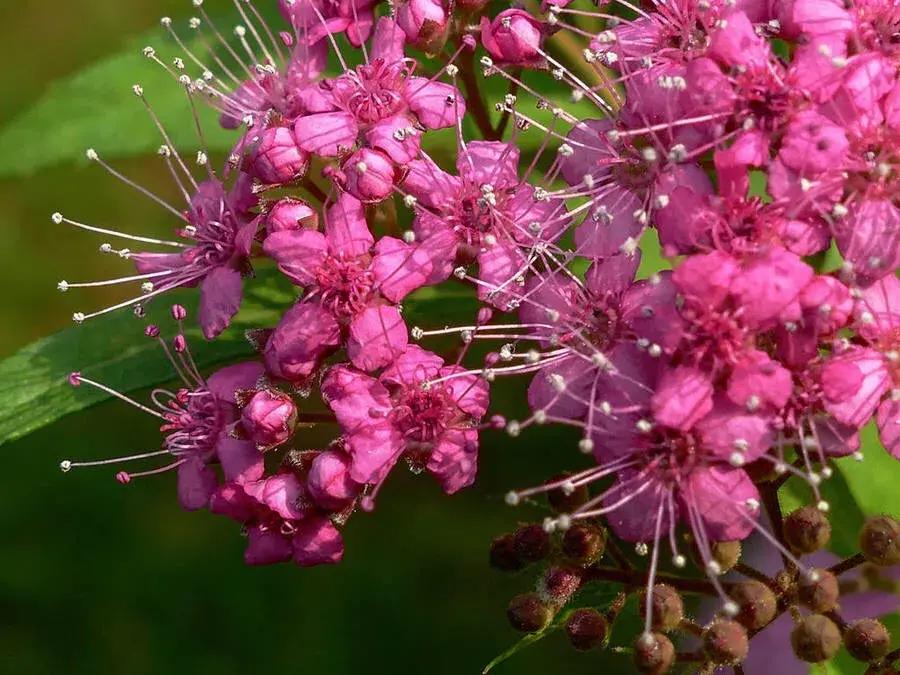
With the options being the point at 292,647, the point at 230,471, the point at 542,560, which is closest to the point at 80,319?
the point at 230,471

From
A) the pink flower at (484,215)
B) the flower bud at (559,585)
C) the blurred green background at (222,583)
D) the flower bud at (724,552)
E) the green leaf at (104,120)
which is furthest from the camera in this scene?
the blurred green background at (222,583)

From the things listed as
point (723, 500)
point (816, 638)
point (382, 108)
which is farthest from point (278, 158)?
point (816, 638)

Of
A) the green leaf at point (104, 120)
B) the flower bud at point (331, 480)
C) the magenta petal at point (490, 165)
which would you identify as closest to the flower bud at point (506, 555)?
the flower bud at point (331, 480)

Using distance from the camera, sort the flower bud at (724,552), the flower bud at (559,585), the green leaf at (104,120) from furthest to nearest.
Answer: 1. the green leaf at (104,120)
2. the flower bud at (559,585)
3. the flower bud at (724,552)

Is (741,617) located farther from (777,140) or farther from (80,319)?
(80,319)

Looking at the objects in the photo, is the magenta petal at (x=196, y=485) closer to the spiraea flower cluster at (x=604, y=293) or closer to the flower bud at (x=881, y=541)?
the spiraea flower cluster at (x=604, y=293)

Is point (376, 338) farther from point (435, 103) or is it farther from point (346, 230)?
point (435, 103)

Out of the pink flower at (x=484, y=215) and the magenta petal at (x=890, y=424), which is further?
the pink flower at (x=484, y=215)
